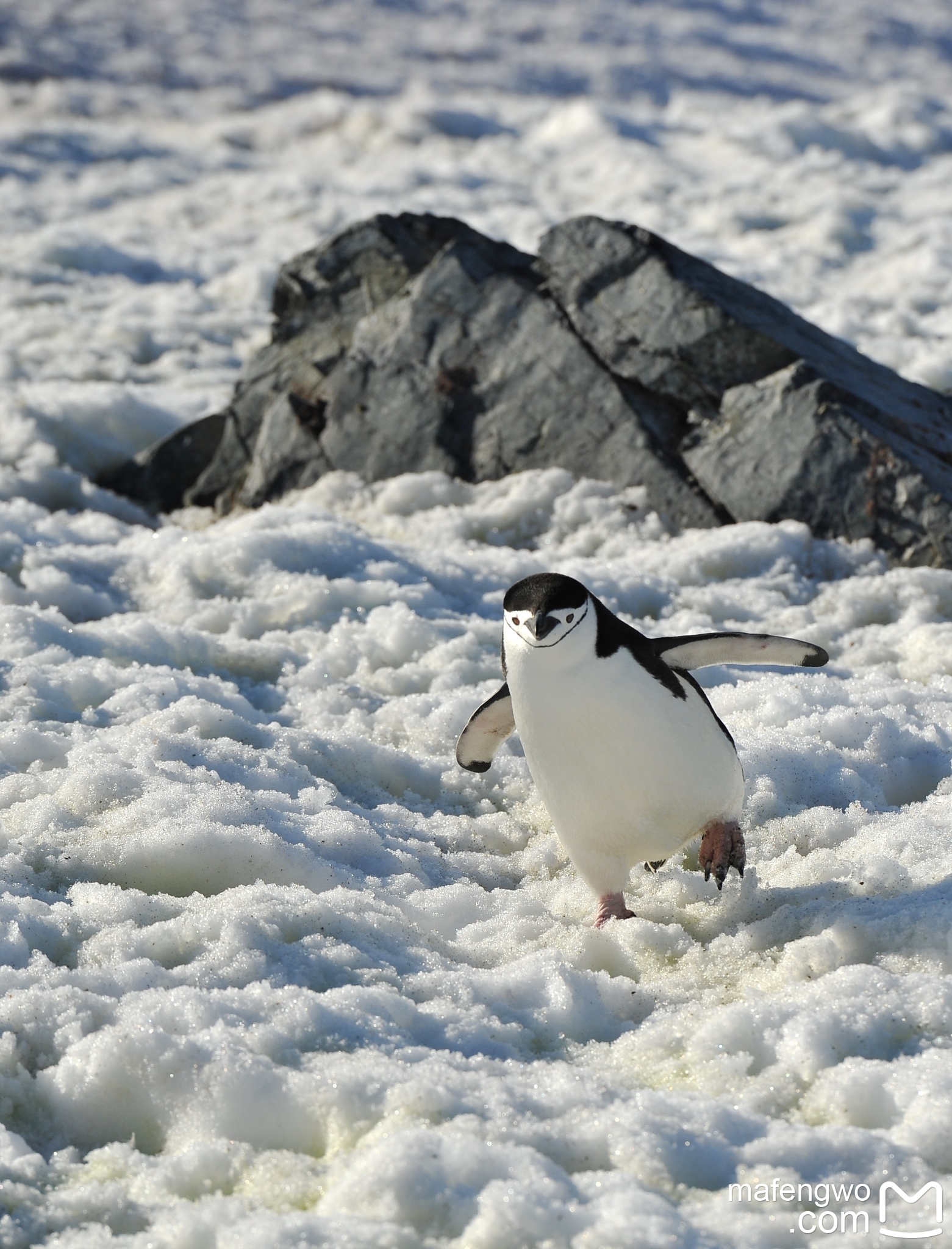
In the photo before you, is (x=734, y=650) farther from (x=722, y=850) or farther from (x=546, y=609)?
(x=546, y=609)

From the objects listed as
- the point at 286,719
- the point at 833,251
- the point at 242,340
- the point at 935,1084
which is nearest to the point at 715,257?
the point at 833,251

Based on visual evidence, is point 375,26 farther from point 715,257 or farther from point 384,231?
point 384,231

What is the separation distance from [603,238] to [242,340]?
4.34 metres

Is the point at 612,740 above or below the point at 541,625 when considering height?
below

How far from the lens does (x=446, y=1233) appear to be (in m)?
2.18

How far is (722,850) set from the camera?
3.41 meters

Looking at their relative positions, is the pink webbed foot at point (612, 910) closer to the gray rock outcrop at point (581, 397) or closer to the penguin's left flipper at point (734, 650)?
the penguin's left flipper at point (734, 650)

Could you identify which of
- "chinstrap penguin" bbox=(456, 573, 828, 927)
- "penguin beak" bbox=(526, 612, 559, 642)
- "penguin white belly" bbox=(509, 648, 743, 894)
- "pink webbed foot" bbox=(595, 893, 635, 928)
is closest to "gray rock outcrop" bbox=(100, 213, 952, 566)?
"chinstrap penguin" bbox=(456, 573, 828, 927)

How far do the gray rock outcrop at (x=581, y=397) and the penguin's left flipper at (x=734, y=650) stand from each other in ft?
8.54

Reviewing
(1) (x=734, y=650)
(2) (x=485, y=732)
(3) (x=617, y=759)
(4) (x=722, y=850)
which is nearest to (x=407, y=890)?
(2) (x=485, y=732)

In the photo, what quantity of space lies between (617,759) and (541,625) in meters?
0.45

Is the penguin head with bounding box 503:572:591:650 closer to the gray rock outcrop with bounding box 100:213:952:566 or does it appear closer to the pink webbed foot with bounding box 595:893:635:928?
the pink webbed foot with bounding box 595:893:635:928

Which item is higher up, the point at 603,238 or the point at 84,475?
the point at 603,238

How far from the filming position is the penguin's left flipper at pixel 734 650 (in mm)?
3527
